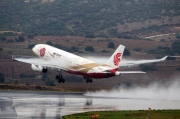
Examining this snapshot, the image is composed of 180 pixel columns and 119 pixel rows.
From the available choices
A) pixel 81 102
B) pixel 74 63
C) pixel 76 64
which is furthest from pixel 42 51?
pixel 81 102

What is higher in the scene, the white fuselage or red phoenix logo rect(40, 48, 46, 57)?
red phoenix logo rect(40, 48, 46, 57)

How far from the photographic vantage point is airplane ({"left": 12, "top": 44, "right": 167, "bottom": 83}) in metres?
111

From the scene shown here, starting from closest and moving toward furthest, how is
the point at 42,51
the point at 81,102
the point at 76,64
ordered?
the point at 81,102, the point at 76,64, the point at 42,51

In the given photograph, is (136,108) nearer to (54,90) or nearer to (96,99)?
(96,99)

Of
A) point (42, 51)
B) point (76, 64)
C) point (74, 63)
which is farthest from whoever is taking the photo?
point (42, 51)

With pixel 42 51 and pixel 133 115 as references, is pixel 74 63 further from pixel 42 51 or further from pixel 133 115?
pixel 133 115

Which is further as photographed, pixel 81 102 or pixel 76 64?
pixel 76 64

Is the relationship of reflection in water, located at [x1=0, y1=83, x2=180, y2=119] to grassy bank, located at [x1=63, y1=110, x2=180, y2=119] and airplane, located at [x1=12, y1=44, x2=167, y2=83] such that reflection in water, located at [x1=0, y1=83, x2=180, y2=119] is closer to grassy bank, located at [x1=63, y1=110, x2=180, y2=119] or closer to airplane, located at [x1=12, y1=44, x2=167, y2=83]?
grassy bank, located at [x1=63, y1=110, x2=180, y2=119]

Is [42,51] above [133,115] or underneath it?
above

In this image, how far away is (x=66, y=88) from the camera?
5364 inches

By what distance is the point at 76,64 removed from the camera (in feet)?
393

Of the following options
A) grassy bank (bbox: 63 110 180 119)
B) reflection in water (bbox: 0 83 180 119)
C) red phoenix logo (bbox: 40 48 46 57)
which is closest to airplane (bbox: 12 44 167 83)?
red phoenix logo (bbox: 40 48 46 57)

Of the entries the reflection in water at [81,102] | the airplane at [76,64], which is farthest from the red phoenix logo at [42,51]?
the reflection in water at [81,102]

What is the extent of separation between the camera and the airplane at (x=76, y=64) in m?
111
